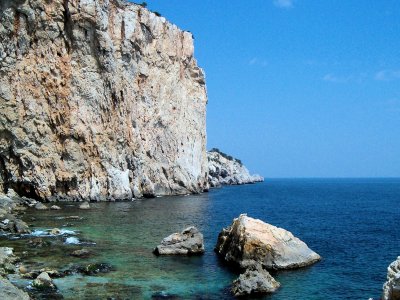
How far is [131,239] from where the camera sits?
136ft

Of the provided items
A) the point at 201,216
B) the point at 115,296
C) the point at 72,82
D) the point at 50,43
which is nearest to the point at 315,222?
the point at 201,216

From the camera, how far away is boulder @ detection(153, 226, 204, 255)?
35672 millimetres

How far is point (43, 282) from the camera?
25.3m

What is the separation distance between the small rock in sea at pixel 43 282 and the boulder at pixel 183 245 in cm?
1137

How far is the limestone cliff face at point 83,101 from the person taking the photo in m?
68.1

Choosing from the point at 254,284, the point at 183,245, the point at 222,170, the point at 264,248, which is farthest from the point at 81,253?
the point at 222,170

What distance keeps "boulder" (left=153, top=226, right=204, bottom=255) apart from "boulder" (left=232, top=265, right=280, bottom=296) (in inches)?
376

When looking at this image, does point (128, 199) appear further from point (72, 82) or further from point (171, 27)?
point (171, 27)

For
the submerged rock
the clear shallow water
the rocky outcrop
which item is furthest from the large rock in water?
the rocky outcrop

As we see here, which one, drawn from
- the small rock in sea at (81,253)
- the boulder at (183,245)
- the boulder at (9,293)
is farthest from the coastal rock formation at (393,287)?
the small rock in sea at (81,253)

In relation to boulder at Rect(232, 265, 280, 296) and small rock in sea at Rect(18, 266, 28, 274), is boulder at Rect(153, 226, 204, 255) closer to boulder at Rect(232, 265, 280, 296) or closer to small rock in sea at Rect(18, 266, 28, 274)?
boulder at Rect(232, 265, 280, 296)

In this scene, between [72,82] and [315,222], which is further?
[72,82]

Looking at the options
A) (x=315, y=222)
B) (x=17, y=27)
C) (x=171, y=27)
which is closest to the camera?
(x=315, y=222)

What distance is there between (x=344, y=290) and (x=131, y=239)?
21.4 m
